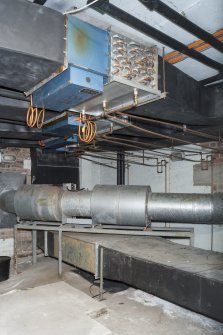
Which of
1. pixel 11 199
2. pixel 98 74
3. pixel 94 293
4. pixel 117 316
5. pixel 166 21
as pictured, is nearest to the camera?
pixel 166 21

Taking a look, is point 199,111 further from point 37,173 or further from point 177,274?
point 37,173

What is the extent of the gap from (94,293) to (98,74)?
2.78 m

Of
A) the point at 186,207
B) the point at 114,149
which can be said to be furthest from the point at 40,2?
the point at 114,149

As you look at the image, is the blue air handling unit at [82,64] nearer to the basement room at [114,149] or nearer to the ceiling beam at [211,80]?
the basement room at [114,149]

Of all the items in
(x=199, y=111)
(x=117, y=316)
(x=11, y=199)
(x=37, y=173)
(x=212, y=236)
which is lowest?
(x=117, y=316)

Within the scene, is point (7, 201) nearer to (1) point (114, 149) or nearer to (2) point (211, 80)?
(1) point (114, 149)

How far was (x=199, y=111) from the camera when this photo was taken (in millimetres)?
2430

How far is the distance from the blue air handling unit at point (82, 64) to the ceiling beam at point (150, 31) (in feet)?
0.56

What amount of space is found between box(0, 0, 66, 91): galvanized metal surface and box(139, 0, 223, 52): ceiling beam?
518 mm

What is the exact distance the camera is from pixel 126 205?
3383mm

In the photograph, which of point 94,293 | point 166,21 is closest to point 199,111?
point 166,21

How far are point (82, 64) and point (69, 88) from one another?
183 millimetres

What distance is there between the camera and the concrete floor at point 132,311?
8.75ft

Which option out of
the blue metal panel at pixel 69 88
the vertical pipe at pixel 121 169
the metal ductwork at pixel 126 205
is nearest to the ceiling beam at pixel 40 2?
the blue metal panel at pixel 69 88
